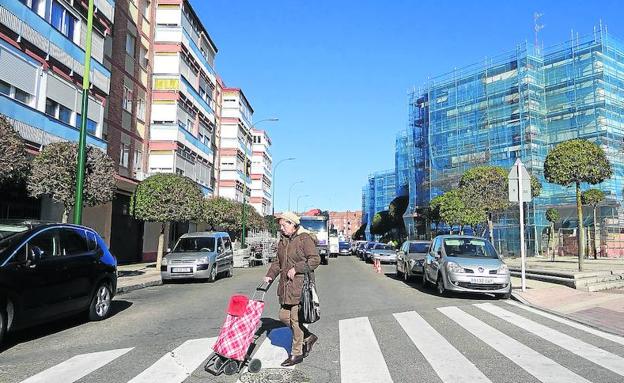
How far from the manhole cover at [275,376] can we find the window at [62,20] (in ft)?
62.7

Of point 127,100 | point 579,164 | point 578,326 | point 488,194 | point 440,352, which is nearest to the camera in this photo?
point 440,352

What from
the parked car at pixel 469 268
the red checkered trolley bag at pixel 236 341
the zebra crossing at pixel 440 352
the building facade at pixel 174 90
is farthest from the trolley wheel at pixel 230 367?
the building facade at pixel 174 90

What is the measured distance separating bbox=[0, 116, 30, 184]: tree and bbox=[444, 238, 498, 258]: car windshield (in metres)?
11.8

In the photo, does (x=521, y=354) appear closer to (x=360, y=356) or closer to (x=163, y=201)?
(x=360, y=356)

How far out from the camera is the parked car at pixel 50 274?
7055 mm

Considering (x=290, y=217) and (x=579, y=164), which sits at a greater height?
(x=579, y=164)

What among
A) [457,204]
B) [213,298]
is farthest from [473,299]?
[457,204]

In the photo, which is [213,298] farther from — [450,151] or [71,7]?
[450,151]

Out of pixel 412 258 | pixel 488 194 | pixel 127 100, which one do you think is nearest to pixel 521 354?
pixel 412 258

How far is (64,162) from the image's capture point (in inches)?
636

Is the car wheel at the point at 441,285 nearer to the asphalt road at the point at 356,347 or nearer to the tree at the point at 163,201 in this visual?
the asphalt road at the point at 356,347

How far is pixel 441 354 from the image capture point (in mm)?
6852

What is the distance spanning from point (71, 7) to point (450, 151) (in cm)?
3564

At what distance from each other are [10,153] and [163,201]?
9.93 meters
